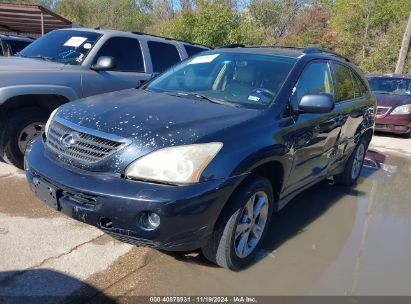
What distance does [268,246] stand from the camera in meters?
3.95

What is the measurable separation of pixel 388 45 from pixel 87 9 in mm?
28071

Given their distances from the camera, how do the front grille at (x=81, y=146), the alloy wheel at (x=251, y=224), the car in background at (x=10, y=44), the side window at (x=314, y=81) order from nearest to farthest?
the front grille at (x=81, y=146) → the alloy wheel at (x=251, y=224) → the side window at (x=314, y=81) → the car in background at (x=10, y=44)

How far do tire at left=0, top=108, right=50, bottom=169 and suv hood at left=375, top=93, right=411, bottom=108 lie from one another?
8.40 meters

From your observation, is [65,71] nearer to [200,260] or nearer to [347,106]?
[200,260]

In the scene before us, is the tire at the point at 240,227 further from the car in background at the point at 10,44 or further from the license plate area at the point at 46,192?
the car in background at the point at 10,44

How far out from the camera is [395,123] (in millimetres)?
10359

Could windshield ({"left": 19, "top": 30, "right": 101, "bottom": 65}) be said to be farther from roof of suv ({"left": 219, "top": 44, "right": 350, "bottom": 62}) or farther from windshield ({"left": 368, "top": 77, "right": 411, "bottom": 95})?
windshield ({"left": 368, "top": 77, "right": 411, "bottom": 95})

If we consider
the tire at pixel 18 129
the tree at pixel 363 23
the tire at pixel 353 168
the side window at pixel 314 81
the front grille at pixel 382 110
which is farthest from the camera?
the tree at pixel 363 23

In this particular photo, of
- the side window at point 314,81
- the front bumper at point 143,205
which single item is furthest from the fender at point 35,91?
the side window at point 314,81

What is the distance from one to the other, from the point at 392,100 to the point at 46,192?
9624 millimetres

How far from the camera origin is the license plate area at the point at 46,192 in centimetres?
309

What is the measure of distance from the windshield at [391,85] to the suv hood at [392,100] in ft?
1.82

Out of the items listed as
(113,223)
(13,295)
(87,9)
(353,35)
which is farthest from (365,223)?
(87,9)

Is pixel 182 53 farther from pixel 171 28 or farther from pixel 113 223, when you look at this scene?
pixel 171 28
